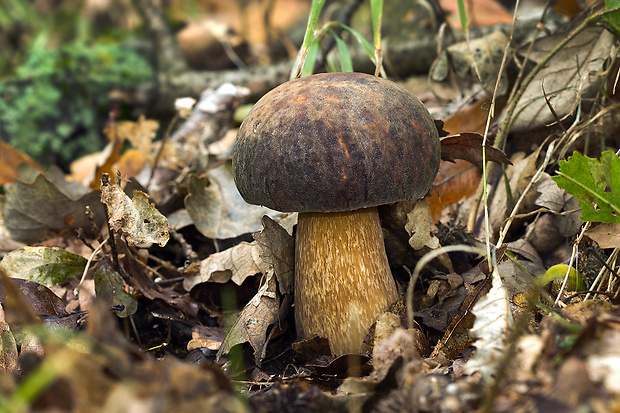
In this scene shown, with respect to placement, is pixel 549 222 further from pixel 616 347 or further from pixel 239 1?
pixel 239 1

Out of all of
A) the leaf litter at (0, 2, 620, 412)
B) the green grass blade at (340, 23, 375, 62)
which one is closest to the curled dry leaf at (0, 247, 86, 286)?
the leaf litter at (0, 2, 620, 412)

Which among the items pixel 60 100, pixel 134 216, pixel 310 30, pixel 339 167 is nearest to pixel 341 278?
pixel 339 167

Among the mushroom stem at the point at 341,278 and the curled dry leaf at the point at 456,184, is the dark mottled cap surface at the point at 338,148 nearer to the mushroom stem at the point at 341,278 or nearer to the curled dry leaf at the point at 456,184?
the mushroom stem at the point at 341,278

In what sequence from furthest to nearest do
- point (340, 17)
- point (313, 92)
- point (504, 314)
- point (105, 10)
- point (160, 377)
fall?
point (105, 10) → point (340, 17) → point (313, 92) → point (504, 314) → point (160, 377)

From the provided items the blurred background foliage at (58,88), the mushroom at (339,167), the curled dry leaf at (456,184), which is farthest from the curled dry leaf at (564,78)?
the blurred background foliage at (58,88)

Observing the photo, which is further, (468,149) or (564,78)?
(564,78)

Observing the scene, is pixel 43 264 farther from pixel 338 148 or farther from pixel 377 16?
pixel 377 16

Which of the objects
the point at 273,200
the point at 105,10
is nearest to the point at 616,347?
the point at 273,200
